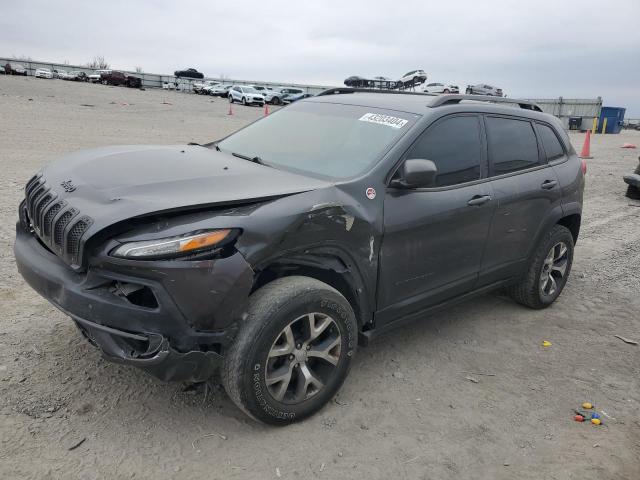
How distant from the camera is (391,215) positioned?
3285 millimetres

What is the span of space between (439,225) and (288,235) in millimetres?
1241

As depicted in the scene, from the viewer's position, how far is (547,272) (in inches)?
195

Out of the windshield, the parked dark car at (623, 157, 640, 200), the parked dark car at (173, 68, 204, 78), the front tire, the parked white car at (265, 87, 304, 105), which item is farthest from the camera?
A: the parked dark car at (173, 68, 204, 78)

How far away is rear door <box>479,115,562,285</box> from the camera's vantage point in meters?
4.12

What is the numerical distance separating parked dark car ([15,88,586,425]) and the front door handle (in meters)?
0.03

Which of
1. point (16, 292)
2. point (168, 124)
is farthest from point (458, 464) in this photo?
point (168, 124)

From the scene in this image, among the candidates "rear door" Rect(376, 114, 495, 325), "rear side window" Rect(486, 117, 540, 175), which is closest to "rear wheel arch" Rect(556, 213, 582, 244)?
Answer: "rear side window" Rect(486, 117, 540, 175)

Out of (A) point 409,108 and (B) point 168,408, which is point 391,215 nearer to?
(A) point 409,108

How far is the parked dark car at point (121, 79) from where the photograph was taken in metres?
48.0

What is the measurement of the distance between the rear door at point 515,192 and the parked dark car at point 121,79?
48.9 m

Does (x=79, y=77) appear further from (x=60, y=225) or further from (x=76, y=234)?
(x=76, y=234)

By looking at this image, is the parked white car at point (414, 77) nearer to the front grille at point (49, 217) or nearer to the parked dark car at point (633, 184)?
the parked dark car at point (633, 184)

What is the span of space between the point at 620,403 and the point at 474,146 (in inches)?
78.8

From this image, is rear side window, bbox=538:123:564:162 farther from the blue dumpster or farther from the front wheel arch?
the blue dumpster
